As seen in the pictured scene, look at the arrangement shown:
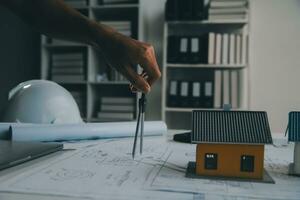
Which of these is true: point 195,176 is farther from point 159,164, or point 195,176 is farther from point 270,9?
point 270,9

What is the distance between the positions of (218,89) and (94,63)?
3.69 feet

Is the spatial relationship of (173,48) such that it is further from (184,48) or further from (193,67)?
(193,67)

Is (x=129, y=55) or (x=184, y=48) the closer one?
(x=129, y=55)

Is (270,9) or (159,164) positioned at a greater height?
(270,9)

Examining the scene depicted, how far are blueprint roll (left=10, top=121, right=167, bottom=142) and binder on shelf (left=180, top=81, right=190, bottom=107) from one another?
1.45m

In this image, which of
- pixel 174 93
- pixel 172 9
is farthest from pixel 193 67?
pixel 172 9

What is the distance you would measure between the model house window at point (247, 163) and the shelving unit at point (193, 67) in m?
1.92

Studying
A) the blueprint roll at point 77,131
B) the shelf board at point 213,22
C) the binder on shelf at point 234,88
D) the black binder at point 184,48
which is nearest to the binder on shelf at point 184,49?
the black binder at point 184,48

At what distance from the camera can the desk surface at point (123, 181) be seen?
48 centimetres

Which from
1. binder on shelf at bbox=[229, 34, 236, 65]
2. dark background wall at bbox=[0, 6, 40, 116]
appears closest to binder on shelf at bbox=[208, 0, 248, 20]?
binder on shelf at bbox=[229, 34, 236, 65]

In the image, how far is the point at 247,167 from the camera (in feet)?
1.93

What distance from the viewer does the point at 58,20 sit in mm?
817

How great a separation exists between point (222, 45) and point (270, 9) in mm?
665

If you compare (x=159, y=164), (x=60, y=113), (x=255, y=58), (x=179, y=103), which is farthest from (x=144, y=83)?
(x=255, y=58)
